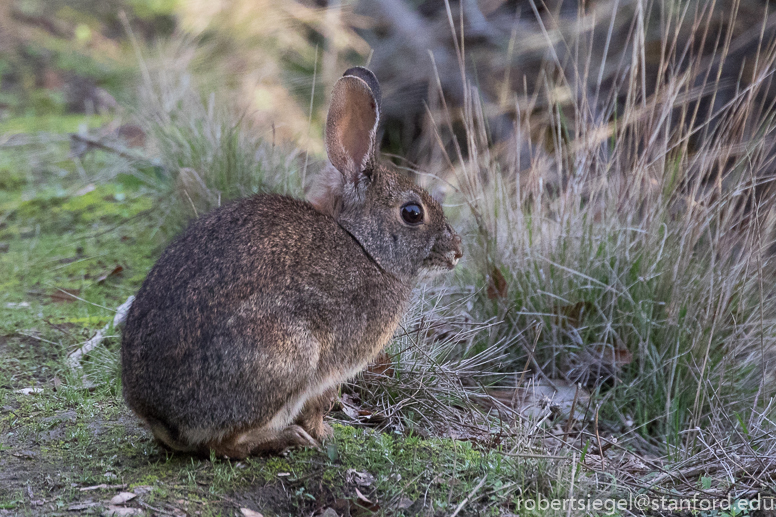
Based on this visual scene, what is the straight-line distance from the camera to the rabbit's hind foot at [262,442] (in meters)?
3.35

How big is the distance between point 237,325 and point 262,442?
64 centimetres

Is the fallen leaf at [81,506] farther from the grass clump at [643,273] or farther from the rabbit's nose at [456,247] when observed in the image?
the grass clump at [643,273]

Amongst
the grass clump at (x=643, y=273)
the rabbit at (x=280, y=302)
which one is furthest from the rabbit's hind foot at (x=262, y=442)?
the grass clump at (x=643, y=273)

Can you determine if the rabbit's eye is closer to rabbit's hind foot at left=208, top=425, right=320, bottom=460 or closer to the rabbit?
the rabbit

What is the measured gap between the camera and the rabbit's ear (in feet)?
12.4

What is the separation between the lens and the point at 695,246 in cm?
500

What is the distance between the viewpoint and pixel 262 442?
3.46 meters

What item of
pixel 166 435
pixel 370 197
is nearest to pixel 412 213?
pixel 370 197

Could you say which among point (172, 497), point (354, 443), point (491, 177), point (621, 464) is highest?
point (491, 177)

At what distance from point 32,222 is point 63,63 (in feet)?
18.4

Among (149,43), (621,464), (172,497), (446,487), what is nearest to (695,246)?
(621,464)

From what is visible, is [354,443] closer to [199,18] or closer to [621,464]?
[621,464]

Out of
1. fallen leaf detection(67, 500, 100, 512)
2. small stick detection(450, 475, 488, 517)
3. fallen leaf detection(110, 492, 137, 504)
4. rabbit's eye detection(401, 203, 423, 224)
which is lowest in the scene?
small stick detection(450, 475, 488, 517)

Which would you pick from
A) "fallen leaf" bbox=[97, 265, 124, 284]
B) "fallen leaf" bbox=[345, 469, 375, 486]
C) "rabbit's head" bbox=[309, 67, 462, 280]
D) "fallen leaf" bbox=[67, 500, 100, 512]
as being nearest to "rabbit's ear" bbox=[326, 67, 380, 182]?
"rabbit's head" bbox=[309, 67, 462, 280]
